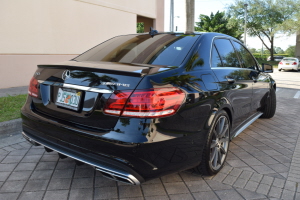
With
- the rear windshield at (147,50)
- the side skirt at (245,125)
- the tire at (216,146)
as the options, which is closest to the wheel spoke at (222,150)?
the tire at (216,146)

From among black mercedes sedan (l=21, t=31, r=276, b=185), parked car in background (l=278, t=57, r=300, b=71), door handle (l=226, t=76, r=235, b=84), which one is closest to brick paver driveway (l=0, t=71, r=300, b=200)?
black mercedes sedan (l=21, t=31, r=276, b=185)

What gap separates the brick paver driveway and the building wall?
5225 mm

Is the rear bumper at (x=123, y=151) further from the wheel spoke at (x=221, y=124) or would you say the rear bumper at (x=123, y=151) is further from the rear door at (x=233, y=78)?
the rear door at (x=233, y=78)

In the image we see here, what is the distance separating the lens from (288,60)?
2445 centimetres

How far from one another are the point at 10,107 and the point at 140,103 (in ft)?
13.4

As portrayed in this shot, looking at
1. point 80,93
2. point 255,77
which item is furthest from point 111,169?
point 255,77

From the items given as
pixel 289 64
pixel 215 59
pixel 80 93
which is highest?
pixel 289 64

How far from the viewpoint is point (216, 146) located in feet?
9.87

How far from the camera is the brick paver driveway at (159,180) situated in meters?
2.62

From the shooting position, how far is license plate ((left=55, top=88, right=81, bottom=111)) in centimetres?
232

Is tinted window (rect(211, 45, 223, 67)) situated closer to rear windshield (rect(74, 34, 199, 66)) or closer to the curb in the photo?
rear windshield (rect(74, 34, 199, 66))

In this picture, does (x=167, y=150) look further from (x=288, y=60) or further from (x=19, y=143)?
(x=288, y=60)

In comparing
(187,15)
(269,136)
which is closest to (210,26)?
(187,15)

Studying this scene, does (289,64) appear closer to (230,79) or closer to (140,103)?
(230,79)
